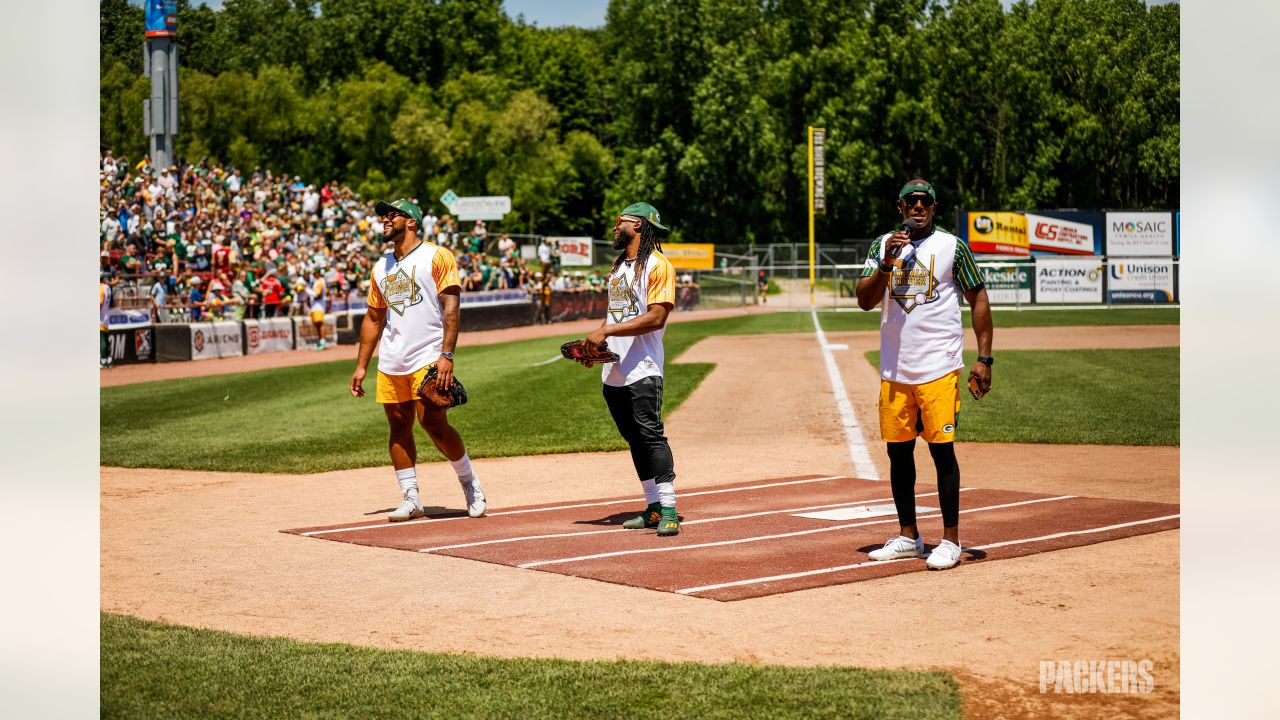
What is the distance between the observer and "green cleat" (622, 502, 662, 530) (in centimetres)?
846

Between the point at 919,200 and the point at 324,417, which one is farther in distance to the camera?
the point at 324,417

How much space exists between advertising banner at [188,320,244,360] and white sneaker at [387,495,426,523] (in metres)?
19.3

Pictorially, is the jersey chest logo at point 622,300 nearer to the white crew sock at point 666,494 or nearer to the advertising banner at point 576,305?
the white crew sock at point 666,494

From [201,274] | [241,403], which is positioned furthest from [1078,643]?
[201,274]

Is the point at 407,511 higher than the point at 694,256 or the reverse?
the reverse

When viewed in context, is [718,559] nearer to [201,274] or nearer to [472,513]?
[472,513]

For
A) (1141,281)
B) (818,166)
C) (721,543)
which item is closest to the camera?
(721,543)

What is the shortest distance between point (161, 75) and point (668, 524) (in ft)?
51.7

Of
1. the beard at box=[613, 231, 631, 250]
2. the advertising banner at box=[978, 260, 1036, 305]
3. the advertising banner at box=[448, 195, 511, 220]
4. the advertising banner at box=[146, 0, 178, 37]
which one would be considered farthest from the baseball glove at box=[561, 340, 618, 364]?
the advertising banner at box=[978, 260, 1036, 305]

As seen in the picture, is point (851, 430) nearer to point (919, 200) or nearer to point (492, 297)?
point (919, 200)

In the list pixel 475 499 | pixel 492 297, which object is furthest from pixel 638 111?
pixel 475 499

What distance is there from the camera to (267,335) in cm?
2973

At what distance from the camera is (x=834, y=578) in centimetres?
678

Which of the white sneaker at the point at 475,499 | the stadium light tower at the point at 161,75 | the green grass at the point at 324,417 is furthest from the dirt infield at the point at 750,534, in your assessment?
the stadium light tower at the point at 161,75
